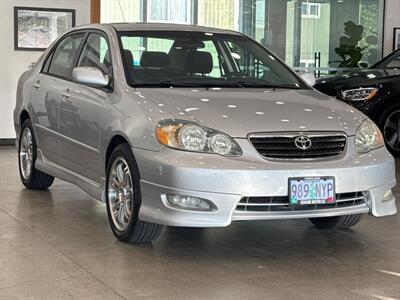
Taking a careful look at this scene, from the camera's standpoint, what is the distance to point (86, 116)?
16.4 feet

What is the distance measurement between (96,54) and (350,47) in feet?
27.2

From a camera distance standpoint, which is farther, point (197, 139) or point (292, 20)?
point (292, 20)

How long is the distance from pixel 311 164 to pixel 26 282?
1.68 metres

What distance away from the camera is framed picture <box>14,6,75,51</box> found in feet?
32.2

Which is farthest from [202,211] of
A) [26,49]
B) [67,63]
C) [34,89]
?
[26,49]

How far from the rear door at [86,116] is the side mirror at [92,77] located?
0.07m

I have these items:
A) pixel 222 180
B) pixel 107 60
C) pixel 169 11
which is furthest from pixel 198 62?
pixel 169 11

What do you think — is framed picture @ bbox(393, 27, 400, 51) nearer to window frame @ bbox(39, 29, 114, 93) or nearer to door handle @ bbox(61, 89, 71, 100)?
window frame @ bbox(39, 29, 114, 93)

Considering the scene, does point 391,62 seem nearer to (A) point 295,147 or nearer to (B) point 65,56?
(B) point 65,56

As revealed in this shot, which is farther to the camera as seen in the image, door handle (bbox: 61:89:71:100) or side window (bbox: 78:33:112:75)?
door handle (bbox: 61:89:71:100)

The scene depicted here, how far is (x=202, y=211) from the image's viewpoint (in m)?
4.05

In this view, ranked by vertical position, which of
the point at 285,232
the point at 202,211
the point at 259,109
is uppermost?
the point at 259,109

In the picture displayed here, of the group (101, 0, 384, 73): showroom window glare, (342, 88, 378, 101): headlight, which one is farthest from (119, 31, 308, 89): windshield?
(101, 0, 384, 73): showroom window glare

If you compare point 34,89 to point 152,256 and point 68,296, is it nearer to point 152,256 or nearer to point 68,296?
point 152,256
